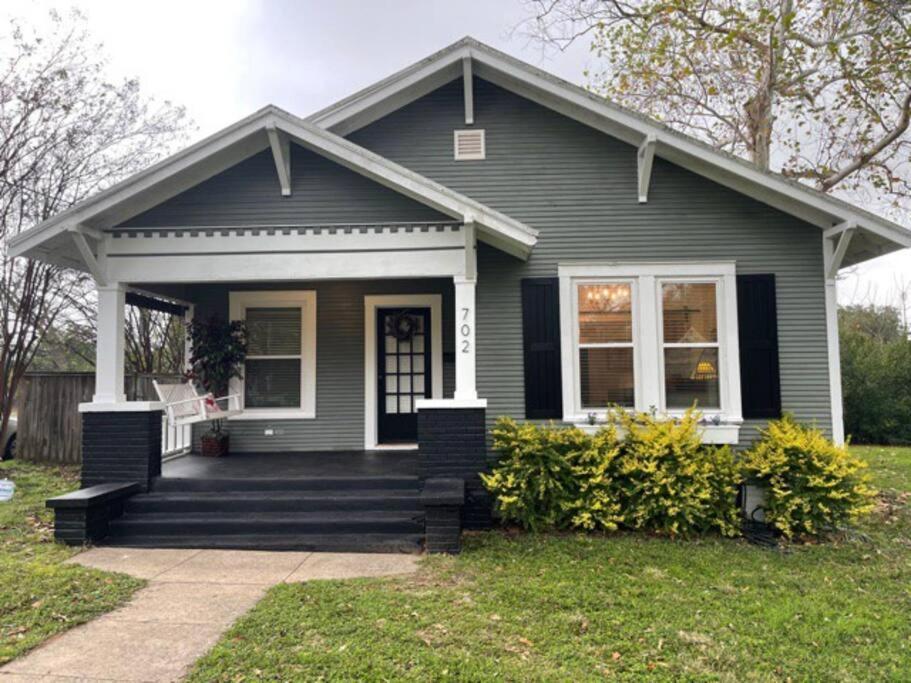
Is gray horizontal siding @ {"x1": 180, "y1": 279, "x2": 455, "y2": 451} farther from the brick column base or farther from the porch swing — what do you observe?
the brick column base

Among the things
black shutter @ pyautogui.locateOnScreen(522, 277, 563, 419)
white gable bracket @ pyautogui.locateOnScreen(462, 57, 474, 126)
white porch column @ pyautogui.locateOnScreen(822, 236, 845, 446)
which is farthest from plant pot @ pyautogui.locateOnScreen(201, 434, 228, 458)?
white porch column @ pyautogui.locateOnScreen(822, 236, 845, 446)

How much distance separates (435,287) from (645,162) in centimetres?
311

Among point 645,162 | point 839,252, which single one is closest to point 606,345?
point 645,162

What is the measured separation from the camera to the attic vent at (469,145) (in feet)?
22.6

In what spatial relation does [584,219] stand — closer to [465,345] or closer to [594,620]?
[465,345]

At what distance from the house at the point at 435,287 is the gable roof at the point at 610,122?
0.03m

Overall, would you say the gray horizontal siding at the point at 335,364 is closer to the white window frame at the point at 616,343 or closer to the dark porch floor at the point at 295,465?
the dark porch floor at the point at 295,465

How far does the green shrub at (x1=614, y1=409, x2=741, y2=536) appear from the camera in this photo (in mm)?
5332

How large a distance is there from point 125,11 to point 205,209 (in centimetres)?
796

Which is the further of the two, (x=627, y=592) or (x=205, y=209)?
(x=205, y=209)

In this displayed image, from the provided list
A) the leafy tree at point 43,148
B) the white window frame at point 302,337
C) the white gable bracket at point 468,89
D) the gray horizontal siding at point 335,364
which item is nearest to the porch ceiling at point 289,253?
the gray horizontal siding at point 335,364

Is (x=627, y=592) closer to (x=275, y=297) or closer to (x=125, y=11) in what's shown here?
(x=275, y=297)

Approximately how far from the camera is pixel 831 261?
20.7ft

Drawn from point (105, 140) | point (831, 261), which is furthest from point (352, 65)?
point (831, 261)
